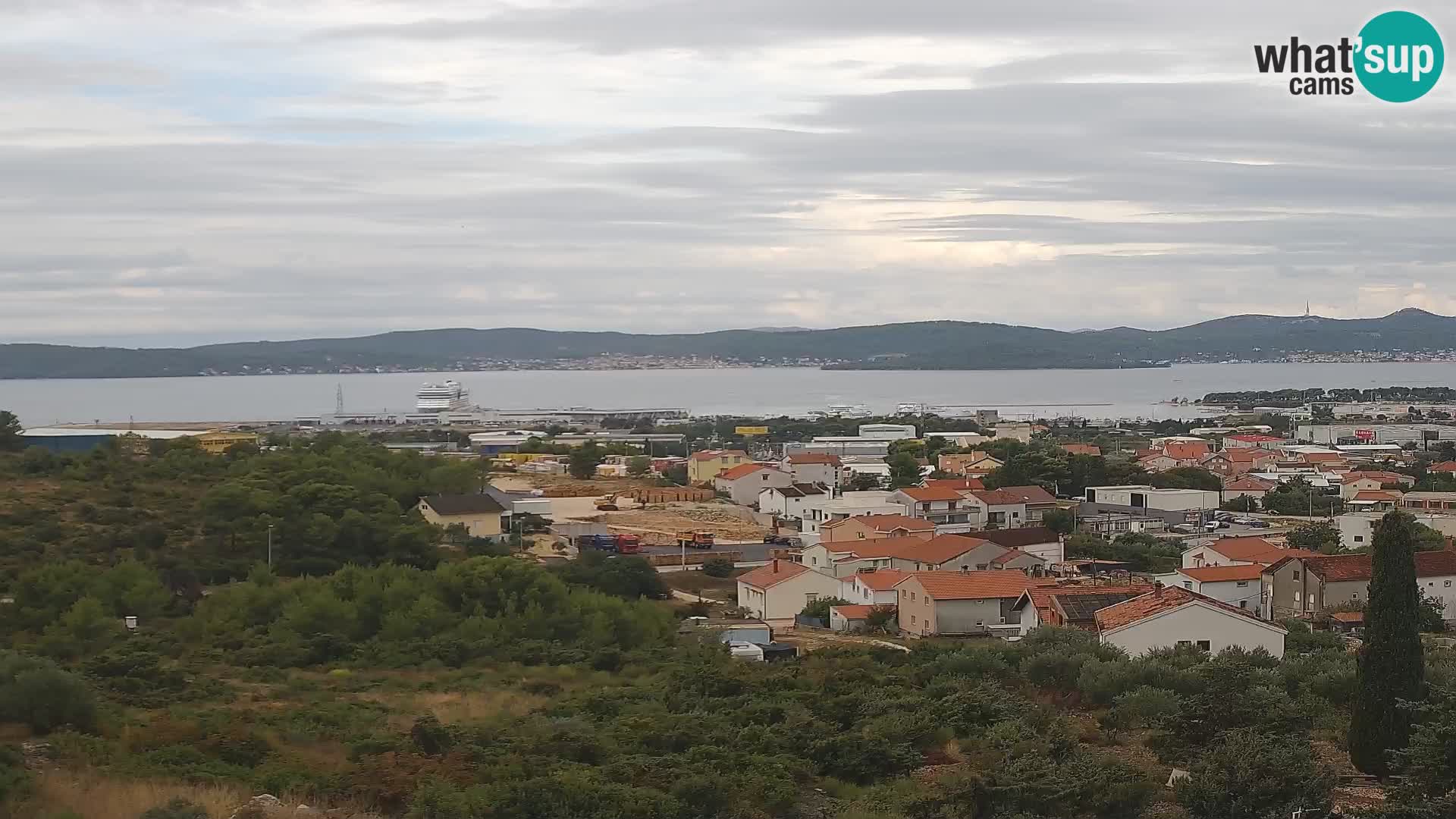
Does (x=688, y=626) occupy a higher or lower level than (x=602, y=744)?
lower

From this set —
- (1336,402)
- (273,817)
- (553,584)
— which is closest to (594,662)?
(553,584)

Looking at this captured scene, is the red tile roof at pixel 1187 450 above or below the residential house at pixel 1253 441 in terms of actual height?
above

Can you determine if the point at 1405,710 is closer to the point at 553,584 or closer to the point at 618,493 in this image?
the point at 553,584

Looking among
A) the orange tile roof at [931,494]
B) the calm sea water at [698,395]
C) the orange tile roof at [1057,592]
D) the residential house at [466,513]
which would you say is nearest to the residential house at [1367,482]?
the orange tile roof at [931,494]

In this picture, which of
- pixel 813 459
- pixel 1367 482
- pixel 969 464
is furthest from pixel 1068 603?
pixel 813 459

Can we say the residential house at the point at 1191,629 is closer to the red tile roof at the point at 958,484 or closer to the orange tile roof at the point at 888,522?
the orange tile roof at the point at 888,522

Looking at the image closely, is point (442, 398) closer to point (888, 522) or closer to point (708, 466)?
point (708, 466)

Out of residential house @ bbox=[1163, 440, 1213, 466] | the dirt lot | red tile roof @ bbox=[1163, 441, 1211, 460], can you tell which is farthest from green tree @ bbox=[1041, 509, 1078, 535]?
red tile roof @ bbox=[1163, 441, 1211, 460]
